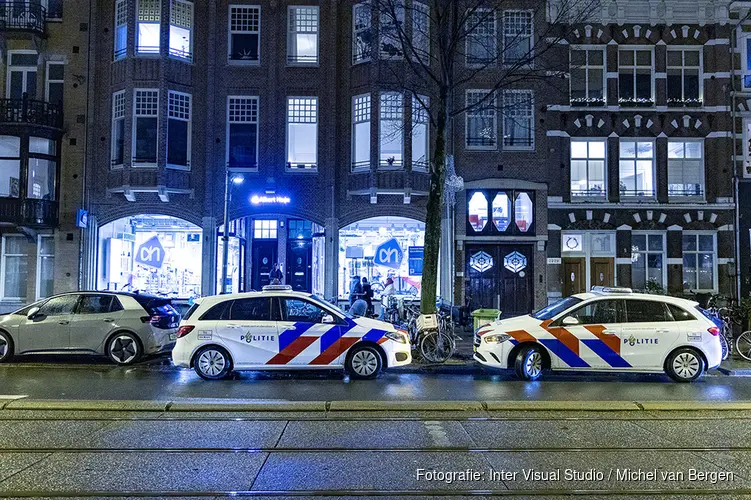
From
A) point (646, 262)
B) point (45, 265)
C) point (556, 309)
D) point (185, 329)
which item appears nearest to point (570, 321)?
point (556, 309)

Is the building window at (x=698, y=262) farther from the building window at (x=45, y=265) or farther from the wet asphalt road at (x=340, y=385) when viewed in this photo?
the building window at (x=45, y=265)

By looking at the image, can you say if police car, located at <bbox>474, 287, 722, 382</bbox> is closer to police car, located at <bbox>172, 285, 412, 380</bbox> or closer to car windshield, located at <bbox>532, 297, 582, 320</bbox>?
car windshield, located at <bbox>532, 297, 582, 320</bbox>

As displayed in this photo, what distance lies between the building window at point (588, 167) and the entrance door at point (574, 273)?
104 inches

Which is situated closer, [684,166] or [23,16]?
[23,16]

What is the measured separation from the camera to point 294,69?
21203mm

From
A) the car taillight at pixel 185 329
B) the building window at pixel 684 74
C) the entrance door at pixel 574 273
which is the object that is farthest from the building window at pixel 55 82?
the building window at pixel 684 74

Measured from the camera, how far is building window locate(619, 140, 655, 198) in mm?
21797

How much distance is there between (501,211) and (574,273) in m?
3.82

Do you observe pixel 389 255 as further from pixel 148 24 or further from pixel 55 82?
pixel 55 82

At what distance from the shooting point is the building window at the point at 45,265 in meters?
20.9

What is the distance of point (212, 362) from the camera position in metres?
10.5

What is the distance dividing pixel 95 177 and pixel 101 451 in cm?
1711

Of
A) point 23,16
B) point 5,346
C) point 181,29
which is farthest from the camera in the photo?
point 181,29

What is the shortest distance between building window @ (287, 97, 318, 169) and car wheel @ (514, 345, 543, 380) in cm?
1285
